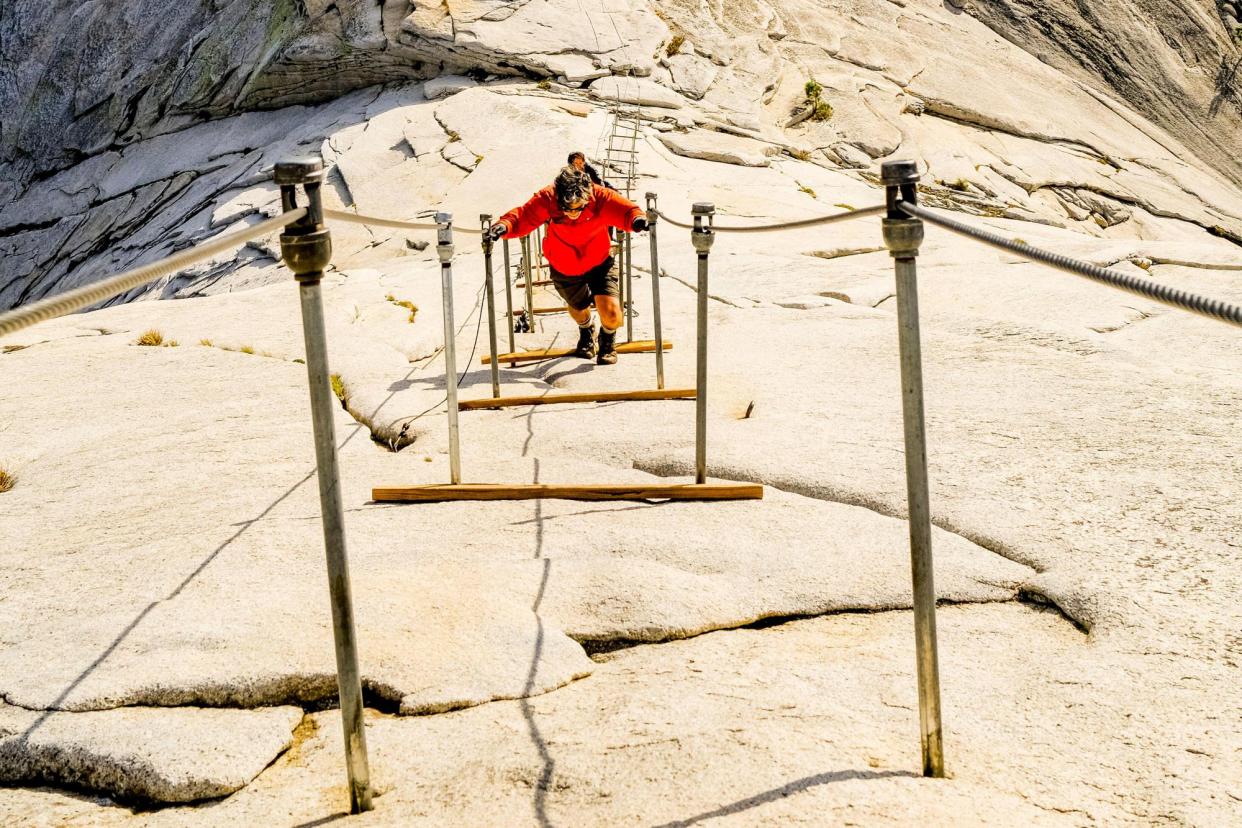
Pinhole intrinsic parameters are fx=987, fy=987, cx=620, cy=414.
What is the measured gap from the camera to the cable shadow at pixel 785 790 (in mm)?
2682

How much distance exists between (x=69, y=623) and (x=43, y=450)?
2938mm

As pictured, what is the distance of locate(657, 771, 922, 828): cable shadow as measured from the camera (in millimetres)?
2682

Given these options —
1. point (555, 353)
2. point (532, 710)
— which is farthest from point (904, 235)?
point (555, 353)

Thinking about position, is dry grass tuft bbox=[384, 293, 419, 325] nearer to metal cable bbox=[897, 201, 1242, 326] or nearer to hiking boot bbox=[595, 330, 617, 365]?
hiking boot bbox=[595, 330, 617, 365]

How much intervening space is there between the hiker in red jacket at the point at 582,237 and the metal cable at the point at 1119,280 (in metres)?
5.23

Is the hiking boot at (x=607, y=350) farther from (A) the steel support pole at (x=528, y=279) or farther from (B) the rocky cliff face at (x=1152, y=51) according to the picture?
(B) the rocky cliff face at (x=1152, y=51)

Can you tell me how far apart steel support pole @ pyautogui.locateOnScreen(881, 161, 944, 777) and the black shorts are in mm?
6098

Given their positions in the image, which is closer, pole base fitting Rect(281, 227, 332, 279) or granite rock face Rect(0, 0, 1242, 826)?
pole base fitting Rect(281, 227, 332, 279)

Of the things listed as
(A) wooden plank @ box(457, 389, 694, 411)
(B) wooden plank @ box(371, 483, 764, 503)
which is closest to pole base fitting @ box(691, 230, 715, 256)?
(B) wooden plank @ box(371, 483, 764, 503)

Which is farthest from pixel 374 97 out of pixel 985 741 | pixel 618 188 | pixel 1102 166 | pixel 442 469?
pixel 985 741

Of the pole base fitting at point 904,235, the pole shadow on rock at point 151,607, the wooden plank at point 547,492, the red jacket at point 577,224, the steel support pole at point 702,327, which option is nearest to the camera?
the pole base fitting at point 904,235

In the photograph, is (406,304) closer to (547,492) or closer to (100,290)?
(547,492)

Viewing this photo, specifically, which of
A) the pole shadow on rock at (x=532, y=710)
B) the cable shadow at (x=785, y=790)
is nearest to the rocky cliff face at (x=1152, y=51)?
the pole shadow on rock at (x=532, y=710)

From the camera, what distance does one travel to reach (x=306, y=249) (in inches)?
103
